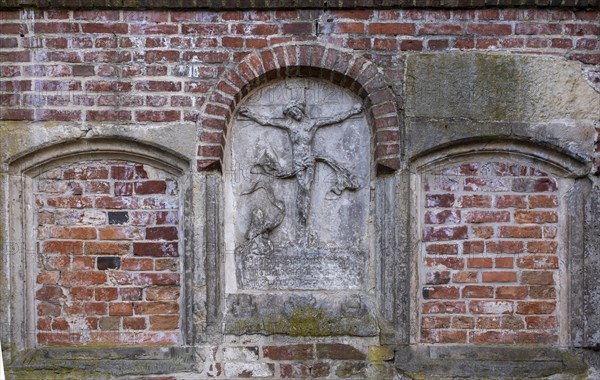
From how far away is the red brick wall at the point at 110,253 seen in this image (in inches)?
140

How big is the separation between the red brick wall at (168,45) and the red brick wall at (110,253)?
0.40 metres

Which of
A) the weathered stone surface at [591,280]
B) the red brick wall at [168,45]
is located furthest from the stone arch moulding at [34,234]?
the weathered stone surface at [591,280]

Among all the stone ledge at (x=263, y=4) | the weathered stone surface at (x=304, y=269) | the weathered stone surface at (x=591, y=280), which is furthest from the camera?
the weathered stone surface at (x=304, y=269)

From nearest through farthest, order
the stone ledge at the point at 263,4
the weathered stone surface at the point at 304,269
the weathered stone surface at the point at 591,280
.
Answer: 1. the stone ledge at the point at 263,4
2. the weathered stone surface at the point at 591,280
3. the weathered stone surface at the point at 304,269

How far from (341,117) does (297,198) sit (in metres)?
0.61

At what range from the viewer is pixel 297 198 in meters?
3.64

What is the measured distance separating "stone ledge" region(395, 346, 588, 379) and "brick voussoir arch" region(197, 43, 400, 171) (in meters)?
1.24

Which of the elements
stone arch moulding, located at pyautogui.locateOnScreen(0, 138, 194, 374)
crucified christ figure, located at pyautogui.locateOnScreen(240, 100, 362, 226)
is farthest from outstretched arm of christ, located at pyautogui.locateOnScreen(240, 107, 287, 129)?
stone arch moulding, located at pyautogui.locateOnScreen(0, 138, 194, 374)

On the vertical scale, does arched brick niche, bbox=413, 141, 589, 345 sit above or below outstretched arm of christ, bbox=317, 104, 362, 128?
below

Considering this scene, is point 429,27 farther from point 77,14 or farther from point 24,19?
point 24,19

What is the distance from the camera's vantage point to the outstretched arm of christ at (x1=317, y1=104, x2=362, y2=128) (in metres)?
3.61

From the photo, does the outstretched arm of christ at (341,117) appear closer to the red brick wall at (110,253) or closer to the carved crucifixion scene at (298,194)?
the carved crucifixion scene at (298,194)

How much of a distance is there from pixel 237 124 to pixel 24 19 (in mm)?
1500

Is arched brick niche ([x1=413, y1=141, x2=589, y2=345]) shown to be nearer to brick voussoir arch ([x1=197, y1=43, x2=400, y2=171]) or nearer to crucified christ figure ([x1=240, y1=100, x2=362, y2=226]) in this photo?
brick voussoir arch ([x1=197, y1=43, x2=400, y2=171])
